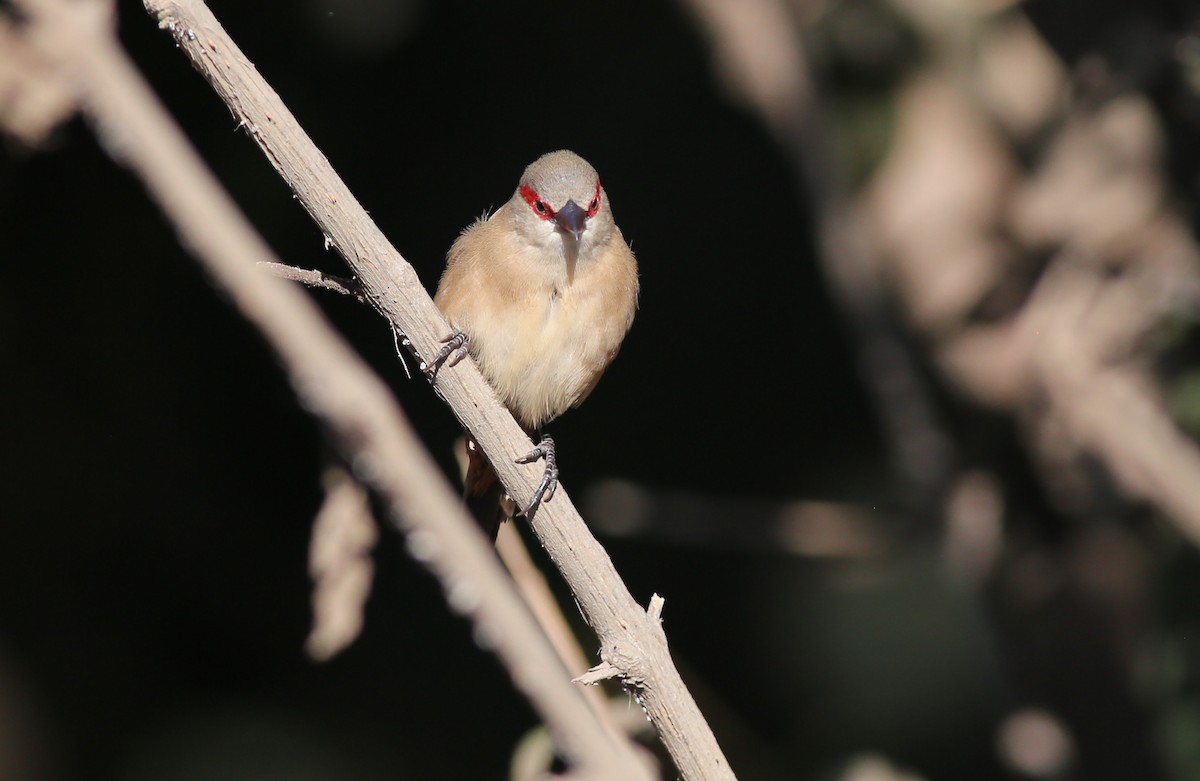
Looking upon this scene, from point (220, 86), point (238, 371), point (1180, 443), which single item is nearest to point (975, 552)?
point (1180, 443)

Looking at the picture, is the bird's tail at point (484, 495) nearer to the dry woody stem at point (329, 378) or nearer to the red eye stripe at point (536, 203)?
the red eye stripe at point (536, 203)

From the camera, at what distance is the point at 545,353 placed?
2764 mm

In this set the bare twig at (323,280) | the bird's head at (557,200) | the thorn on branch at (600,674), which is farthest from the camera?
the bird's head at (557,200)

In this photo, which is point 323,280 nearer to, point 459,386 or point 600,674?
point 459,386

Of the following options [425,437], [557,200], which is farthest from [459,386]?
[425,437]

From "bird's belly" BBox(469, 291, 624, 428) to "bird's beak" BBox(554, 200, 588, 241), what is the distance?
178 mm

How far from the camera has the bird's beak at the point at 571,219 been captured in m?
2.71

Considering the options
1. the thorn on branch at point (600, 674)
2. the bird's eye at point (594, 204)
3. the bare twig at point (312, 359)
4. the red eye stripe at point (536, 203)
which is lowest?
the bare twig at point (312, 359)

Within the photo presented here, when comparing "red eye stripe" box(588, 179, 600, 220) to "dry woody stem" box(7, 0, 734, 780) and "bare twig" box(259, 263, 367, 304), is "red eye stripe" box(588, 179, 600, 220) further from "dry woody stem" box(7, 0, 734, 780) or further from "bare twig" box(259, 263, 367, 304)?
"dry woody stem" box(7, 0, 734, 780)

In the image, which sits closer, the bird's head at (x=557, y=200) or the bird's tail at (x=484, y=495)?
the bird's tail at (x=484, y=495)

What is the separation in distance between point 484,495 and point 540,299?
468mm

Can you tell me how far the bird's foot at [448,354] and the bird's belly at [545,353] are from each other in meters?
0.28

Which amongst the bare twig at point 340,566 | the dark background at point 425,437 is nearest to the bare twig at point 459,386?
the bare twig at point 340,566

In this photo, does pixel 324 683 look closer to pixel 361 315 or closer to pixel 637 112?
pixel 361 315
